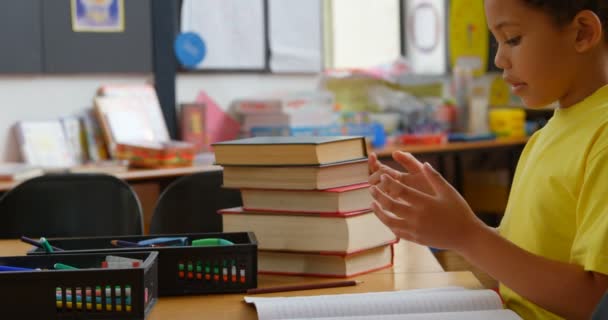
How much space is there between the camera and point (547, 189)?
1.30 metres

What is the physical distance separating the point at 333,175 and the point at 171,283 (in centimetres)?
34

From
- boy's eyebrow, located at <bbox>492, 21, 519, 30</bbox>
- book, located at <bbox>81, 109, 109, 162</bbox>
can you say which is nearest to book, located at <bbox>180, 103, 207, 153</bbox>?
book, located at <bbox>81, 109, 109, 162</bbox>

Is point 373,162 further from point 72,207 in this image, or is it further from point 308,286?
point 72,207

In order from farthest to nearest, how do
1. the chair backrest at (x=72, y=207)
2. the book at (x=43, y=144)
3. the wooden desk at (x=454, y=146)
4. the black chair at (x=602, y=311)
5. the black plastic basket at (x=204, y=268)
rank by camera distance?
the wooden desk at (x=454, y=146)
the book at (x=43, y=144)
the chair backrest at (x=72, y=207)
the black plastic basket at (x=204, y=268)
the black chair at (x=602, y=311)

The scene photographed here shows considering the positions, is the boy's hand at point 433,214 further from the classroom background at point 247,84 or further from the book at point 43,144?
the book at point 43,144

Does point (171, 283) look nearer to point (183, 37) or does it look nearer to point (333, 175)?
point (333, 175)

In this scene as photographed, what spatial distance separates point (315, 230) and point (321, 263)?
6 centimetres

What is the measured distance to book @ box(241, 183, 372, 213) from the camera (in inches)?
59.4

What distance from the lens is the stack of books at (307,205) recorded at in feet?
4.93

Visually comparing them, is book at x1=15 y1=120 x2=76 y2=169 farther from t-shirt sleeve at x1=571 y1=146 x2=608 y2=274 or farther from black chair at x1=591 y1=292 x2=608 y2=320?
black chair at x1=591 y1=292 x2=608 y2=320

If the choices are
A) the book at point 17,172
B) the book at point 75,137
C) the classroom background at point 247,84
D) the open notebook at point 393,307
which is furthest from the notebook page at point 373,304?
Result: the book at point 75,137

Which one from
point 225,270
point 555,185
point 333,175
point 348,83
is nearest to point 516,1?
point 555,185

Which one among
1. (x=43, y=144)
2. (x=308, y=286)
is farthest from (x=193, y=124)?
(x=308, y=286)

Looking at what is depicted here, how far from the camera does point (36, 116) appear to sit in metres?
3.64
